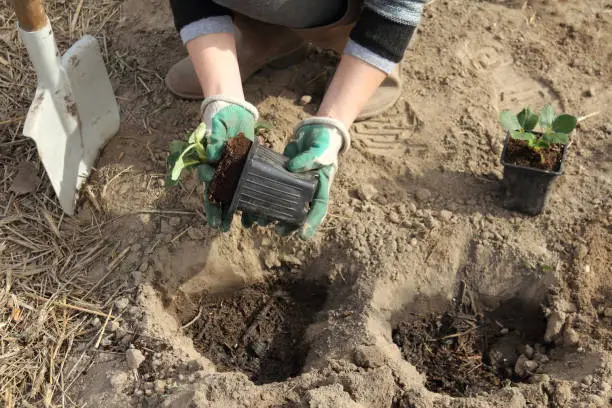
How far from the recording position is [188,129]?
2521 mm

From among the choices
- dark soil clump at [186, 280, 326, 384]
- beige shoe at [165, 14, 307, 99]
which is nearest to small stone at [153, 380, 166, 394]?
dark soil clump at [186, 280, 326, 384]

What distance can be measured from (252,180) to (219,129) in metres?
0.24

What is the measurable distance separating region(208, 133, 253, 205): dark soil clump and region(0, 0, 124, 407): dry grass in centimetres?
60

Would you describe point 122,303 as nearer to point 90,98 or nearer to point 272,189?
point 272,189

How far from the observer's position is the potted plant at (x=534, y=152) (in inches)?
82.0

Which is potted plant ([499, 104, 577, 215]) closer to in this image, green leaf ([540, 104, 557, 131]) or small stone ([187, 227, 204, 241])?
green leaf ([540, 104, 557, 131])

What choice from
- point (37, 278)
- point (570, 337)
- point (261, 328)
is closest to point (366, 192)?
point (261, 328)

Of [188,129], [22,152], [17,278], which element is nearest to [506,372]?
[188,129]

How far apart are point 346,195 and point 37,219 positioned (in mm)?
1115

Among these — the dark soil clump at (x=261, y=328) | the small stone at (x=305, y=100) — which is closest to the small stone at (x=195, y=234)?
the dark soil clump at (x=261, y=328)

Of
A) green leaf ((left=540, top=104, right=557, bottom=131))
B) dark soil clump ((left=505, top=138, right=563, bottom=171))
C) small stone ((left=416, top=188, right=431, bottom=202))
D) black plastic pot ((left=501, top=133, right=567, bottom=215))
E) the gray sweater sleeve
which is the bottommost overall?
small stone ((left=416, top=188, right=431, bottom=202))

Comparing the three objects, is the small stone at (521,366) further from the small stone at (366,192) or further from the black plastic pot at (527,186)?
the small stone at (366,192)

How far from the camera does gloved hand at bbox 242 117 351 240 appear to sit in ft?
6.46

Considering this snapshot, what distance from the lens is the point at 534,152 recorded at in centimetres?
213
